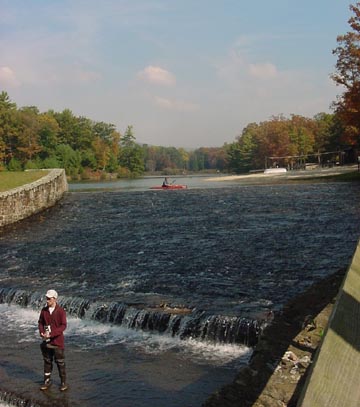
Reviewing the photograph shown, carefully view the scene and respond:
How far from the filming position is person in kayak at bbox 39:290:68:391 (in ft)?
26.5

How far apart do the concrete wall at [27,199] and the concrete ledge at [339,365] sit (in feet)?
91.1

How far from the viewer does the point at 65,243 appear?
72.7 feet

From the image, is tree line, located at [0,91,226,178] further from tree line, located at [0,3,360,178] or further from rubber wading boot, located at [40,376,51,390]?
rubber wading boot, located at [40,376,51,390]

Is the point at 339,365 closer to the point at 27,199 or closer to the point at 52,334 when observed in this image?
the point at 52,334

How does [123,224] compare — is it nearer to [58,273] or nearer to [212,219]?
[212,219]

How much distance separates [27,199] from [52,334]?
1024 inches

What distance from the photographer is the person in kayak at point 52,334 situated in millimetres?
8070

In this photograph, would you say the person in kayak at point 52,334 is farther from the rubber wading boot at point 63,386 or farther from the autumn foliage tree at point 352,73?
the autumn foliage tree at point 352,73

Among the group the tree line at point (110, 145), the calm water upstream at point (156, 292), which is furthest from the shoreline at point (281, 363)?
the tree line at point (110, 145)

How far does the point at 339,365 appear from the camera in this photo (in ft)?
9.82

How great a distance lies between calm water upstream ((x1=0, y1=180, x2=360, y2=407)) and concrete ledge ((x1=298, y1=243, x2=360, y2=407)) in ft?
15.8

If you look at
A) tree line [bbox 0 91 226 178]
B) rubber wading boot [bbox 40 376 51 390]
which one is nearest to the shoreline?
rubber wading boot [bbox 40 376 51 390]

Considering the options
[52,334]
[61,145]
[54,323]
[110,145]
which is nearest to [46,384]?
[52,334]

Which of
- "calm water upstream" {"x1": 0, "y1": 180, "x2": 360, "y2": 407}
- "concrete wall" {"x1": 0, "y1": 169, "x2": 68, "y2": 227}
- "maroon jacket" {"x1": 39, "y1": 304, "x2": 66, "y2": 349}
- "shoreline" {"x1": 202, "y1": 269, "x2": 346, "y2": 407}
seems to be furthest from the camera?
"concrete wall" {"x1": 0, "y1": 169, "x2": 68, "y2": 227}
